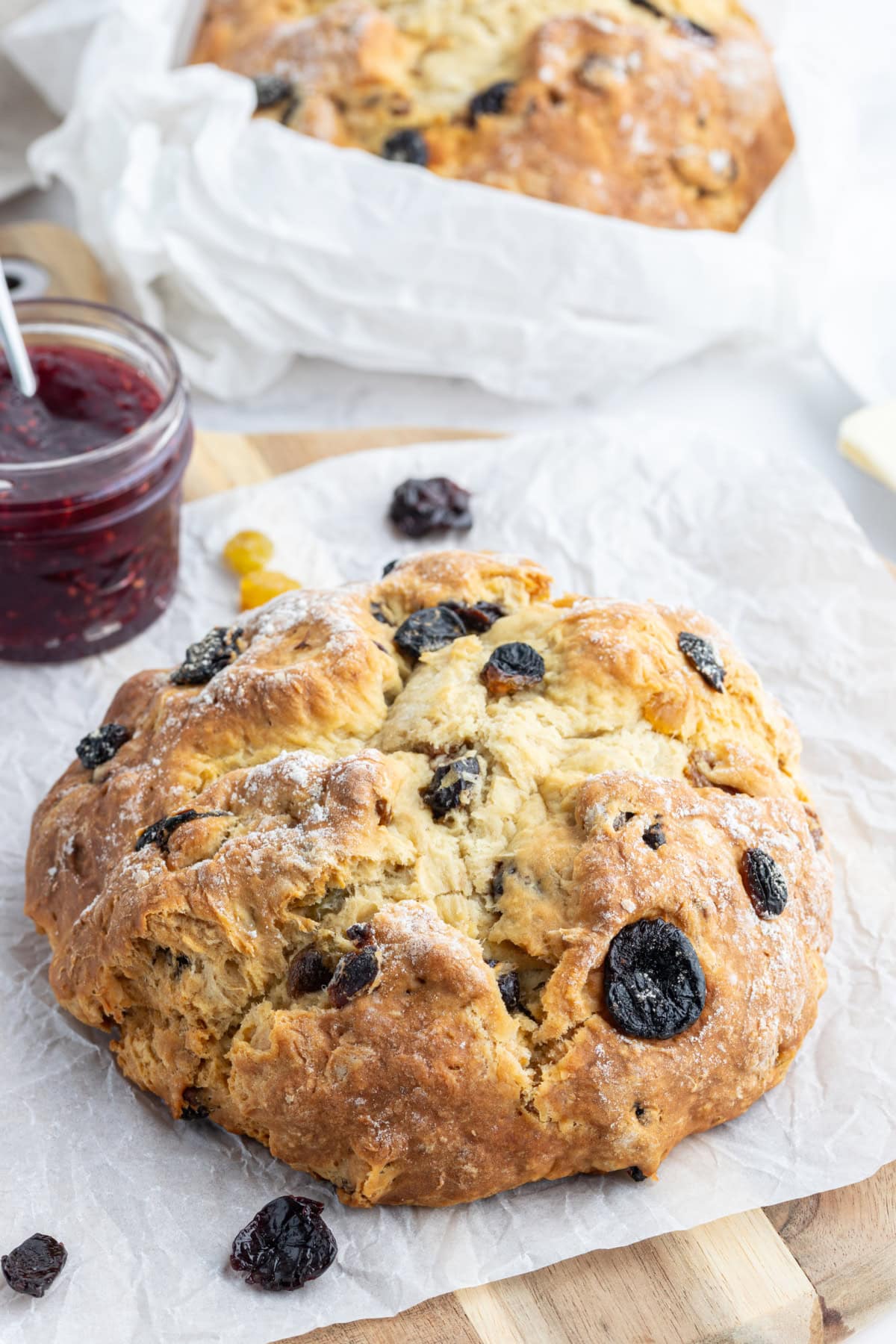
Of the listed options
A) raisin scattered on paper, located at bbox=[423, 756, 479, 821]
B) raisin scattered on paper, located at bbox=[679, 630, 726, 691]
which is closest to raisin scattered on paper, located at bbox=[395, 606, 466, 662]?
raisin scattered on paper, located at bbox=[423, 756, 479, 821]

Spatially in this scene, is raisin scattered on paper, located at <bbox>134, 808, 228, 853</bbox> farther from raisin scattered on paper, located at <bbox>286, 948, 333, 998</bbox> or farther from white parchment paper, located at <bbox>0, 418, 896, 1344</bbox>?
white parchment paper, located at <bbox>0, 418, 896, 1344</bbox>

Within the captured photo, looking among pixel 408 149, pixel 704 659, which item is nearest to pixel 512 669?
pixel 704 659

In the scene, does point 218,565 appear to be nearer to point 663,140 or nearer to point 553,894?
point 553,894

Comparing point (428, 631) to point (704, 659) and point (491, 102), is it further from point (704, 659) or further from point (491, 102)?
point (491, 102)

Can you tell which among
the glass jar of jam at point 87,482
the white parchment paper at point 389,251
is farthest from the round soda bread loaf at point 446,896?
the white parchment paper at point 389,251

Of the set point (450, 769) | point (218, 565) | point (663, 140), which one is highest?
point (663, 140)

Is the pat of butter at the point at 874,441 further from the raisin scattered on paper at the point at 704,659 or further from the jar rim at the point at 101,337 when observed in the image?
the jar rim at the point at 101,337

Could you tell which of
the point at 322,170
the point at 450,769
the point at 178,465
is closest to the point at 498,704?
the point at 450,769
